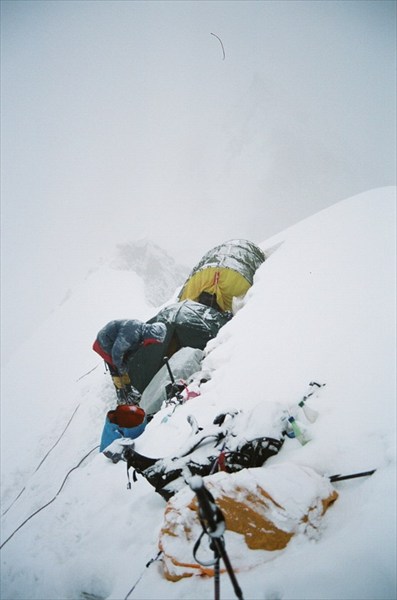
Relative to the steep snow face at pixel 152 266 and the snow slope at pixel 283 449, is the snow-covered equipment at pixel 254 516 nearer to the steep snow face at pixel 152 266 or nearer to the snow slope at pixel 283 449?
the snow slope at pixel 283 449

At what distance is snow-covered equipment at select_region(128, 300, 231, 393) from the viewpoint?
6.75 m

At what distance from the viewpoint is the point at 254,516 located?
1.73 meters

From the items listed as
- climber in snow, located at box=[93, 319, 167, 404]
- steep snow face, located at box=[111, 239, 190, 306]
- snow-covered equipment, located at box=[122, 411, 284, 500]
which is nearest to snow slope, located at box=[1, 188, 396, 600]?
snow-covered equipment, located at box=[122, 411, 284, 500]

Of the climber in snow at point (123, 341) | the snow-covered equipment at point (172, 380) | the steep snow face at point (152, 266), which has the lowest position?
the snow-covered equipment at point (172, 380)

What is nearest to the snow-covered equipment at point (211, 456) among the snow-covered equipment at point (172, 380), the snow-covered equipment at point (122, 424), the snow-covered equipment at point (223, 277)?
the snow-covered equipment at point (122, 424)

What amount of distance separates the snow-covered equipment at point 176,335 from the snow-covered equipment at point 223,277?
0.80 meters

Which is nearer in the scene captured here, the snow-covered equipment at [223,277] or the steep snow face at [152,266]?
the snow-covered equipment at [223,277]

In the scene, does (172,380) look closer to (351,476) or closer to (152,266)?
(351,476)

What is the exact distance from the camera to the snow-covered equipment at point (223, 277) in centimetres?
859

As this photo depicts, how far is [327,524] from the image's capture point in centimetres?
175

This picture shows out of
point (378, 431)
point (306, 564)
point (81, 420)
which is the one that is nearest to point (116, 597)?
point (306, 564)

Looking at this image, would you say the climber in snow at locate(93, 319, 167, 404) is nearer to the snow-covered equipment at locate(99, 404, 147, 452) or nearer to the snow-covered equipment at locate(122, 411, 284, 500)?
the snow-covered equipment at locate(99, 404, 147, 452)

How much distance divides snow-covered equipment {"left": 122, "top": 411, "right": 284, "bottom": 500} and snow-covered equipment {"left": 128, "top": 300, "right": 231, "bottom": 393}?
3.90 m

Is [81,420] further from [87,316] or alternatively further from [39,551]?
[87,316]
